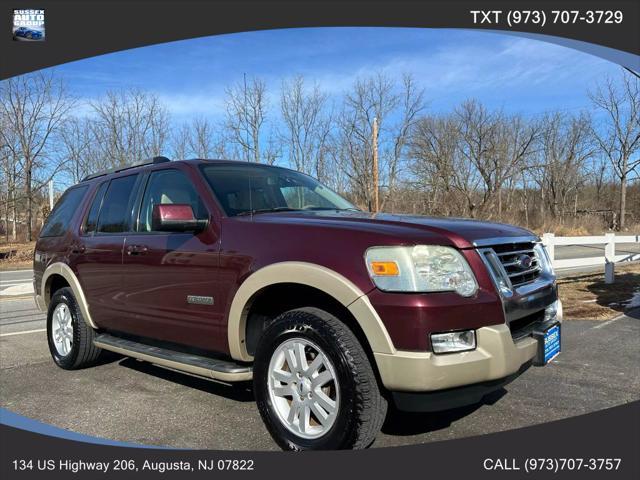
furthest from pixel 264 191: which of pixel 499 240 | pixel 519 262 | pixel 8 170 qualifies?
pixel 8 170

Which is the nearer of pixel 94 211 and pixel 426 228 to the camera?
pixel 426 228

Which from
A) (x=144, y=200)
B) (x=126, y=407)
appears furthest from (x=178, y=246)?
(x=126, y=407)

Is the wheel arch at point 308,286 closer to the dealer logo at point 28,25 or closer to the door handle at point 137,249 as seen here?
the door handle at point 137,249

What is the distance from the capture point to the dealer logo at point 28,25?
4.77 metres

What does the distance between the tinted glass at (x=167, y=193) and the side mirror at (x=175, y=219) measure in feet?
0.69

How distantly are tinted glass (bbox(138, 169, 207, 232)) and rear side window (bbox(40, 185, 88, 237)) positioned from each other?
4.89 feet

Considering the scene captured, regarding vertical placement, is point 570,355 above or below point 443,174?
below

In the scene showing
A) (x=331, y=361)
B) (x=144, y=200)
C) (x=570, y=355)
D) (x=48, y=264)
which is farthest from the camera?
(x=48, y=264)

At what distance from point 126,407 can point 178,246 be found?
1.42 meters

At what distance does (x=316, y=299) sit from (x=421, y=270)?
768mm

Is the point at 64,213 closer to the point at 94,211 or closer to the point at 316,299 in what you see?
the point at 94,211

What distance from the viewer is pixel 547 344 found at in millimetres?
3125

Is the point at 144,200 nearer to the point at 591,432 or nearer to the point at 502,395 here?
the point at 502,395

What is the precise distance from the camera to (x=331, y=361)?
281 cm
